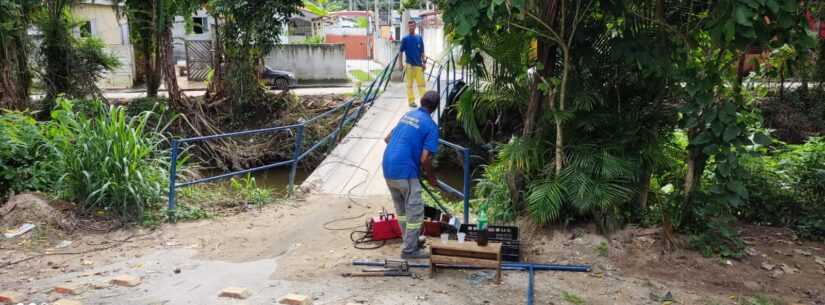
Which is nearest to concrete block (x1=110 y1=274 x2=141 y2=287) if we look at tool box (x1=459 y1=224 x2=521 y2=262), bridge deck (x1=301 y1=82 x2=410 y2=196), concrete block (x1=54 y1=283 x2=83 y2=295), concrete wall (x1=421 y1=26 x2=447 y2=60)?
concrete block (x1=54 y1=283 x2=83 y2=295)

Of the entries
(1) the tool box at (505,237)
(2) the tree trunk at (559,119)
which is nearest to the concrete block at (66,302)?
(1) the tool box at (505,237)

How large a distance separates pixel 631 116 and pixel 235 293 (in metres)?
3.68

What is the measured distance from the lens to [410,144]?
16.4 feet

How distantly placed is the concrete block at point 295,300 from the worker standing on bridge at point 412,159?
3.90 feet

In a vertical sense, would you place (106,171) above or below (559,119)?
below

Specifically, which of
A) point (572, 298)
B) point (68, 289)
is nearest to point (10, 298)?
point (68, 289)

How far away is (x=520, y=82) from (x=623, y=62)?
933 millimetres

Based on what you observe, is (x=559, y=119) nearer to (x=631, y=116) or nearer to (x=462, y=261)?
(x=631, y=116)

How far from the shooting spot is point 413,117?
4988 mm

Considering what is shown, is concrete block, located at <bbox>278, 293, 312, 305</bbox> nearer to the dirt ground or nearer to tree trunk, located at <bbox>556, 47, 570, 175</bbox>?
the dirt ground

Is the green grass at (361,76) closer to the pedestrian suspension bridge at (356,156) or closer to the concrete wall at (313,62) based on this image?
the concrete wall at (313,62)

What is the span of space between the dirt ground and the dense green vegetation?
10.8 inches

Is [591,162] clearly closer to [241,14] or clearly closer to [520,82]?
[520,82]

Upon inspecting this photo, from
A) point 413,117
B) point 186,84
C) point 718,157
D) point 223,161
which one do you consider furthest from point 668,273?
point 186,84
